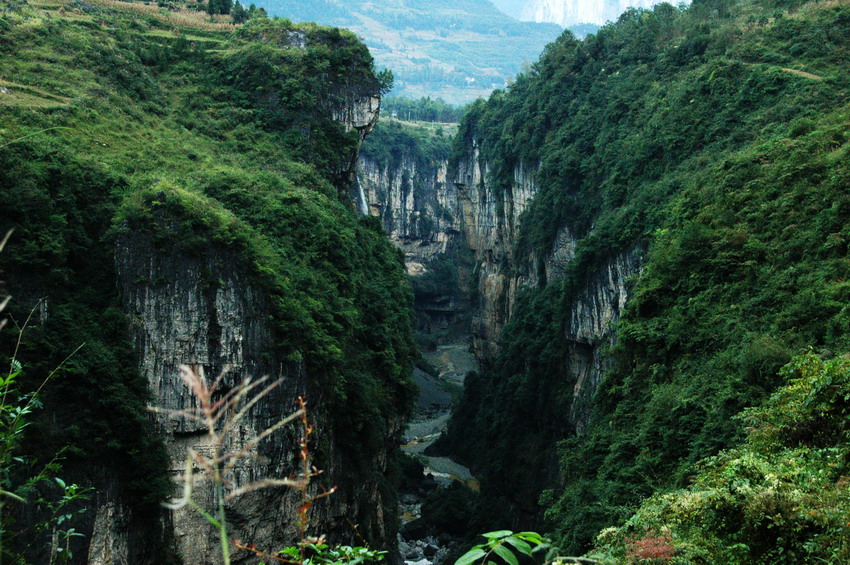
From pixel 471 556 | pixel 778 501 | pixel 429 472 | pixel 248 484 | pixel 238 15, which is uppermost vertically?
pixel 238 15

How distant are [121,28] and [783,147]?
28375 millimetres

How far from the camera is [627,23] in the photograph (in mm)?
45938

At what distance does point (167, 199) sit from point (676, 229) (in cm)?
1430

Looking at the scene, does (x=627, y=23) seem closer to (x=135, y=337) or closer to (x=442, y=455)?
(x=442, y=455)

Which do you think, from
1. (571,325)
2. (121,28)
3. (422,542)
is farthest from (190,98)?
(422,542)

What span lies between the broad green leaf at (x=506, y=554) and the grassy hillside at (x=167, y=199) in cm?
1366

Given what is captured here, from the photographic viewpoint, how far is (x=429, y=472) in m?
41.6

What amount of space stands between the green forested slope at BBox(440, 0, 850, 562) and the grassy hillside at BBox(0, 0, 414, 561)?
26.1ft

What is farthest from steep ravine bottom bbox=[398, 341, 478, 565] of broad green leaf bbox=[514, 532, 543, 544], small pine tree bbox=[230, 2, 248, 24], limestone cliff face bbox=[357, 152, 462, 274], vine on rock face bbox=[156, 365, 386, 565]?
broad green leaf bbox=[514, 532, 543, 544]

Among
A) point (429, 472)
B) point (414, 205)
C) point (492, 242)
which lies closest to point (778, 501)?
point (429, 472)

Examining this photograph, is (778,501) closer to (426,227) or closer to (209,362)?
(209,362)

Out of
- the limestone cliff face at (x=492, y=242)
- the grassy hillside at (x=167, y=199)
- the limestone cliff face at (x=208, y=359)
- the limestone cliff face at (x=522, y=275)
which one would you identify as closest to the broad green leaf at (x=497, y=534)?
the grassy hillside at (x=167, y=199)

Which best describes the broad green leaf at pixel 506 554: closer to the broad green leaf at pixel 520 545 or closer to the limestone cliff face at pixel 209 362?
the broad green leaf at pixel 520 545

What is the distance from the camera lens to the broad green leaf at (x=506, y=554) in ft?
11.2
